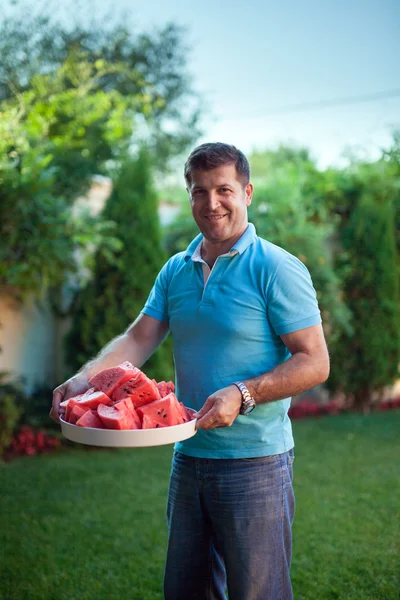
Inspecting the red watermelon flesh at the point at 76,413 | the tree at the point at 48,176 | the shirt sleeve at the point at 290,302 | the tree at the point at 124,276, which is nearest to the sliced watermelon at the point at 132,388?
the red watermelon flesh at the point at 76,413

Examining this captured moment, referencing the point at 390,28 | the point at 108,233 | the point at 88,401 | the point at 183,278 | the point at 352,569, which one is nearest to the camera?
the point at 88,401

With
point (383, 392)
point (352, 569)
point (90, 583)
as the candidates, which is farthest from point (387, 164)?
point (90, 583)

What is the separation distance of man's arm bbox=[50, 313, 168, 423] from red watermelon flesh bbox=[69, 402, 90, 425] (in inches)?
11.9

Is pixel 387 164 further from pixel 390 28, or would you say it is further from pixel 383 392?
pixel 390 28

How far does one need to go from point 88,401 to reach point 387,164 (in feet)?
25.4

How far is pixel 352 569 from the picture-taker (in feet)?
11.8

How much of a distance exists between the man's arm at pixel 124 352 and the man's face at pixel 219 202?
50 cm

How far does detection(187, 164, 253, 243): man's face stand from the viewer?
6.76 ft

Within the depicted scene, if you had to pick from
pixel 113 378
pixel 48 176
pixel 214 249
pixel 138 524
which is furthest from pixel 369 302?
pixel 113 378

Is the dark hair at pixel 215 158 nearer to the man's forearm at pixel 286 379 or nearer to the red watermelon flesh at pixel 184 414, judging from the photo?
the man's forearm at pixel 286 379

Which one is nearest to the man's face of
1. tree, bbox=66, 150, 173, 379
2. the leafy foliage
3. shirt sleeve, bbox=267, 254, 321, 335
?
shirt sleeve, bbox=267, 254, 321, 335

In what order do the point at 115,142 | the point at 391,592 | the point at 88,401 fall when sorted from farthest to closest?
the point at 115,142 → the point at 391,592 → the point at 88,401

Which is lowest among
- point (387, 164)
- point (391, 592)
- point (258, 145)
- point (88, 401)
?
point (391, 592)

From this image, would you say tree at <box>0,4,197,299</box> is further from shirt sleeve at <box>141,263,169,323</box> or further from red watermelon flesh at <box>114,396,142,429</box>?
red watermelon flesh at <box>114,396,142,429</box>
